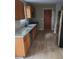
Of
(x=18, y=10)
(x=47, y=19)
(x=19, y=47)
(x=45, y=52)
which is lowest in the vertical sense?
(x=45, y=52)

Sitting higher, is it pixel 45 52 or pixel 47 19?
pixel 47 19

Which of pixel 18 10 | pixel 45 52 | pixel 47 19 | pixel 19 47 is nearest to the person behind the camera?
pixel 19 47

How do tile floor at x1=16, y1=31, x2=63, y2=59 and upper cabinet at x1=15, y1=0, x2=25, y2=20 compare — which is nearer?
upper cabinet at x1=15, y1=0, x2=25, y2=20

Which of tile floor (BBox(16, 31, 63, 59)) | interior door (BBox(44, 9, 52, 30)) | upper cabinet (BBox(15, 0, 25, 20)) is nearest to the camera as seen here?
upper cabinet (BBox(15, 0, 25, 20))

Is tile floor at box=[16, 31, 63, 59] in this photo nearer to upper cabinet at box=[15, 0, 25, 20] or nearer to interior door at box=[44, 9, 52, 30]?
upper cabinet at box=[15, 0, 25, 20]

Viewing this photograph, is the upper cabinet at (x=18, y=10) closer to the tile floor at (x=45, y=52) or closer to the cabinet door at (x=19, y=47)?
the cabinet door at (x=19, y=47)

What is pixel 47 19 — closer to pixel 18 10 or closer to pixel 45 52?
pixel 45 52

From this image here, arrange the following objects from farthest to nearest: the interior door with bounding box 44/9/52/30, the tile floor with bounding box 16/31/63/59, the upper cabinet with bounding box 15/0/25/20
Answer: the interior door with bounding box 44/9/52/30
the tile floor with bounding box 16/31/63/59
the upper cabinet with bounding box 15/0/25/20

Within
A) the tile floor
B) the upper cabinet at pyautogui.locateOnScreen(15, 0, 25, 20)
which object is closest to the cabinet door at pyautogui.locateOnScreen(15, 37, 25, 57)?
the tile floor

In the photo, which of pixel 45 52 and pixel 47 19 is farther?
pixel 47 19

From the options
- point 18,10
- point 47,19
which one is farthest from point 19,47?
point 47,19
